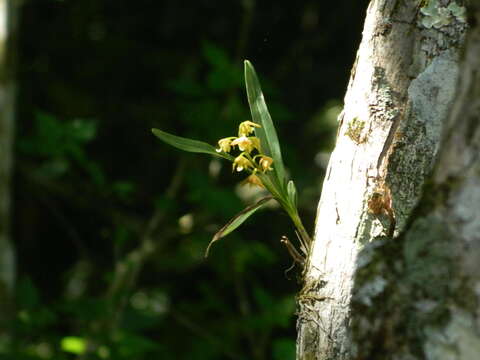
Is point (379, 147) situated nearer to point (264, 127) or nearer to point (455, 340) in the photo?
point (264, 127)

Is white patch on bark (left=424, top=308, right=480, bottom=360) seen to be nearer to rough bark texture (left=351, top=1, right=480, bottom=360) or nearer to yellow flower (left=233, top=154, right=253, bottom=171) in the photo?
rough bark texture (left=351, top=1, right=480, bottom=360)

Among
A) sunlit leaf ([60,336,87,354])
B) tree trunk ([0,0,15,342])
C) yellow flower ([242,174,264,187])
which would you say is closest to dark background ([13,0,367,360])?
→ tree trunk ([0,0,15,342])

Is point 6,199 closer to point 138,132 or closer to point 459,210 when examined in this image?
point 138,132

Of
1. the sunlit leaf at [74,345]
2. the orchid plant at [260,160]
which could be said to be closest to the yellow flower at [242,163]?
the orchid plant at [260,160]

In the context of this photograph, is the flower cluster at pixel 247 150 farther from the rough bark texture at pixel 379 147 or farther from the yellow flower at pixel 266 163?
the rough bark texture at pixel 379 147

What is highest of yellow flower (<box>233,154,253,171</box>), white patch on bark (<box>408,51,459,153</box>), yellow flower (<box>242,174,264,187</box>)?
white patch on bark (<box>408,51,459,153</box>)

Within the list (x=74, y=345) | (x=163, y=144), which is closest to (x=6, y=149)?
(x=163, y=144)
